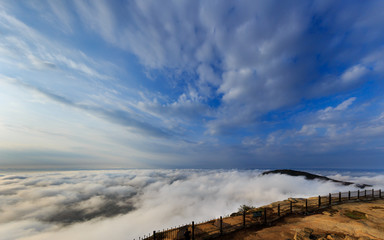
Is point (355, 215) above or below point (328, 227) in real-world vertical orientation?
below

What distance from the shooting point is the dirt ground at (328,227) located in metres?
11.3

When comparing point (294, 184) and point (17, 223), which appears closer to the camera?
point (294, 184)

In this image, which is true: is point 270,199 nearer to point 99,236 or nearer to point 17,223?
point 99,236

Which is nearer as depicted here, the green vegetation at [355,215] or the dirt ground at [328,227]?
the dirt ground at [328,227]

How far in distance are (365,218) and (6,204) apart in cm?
24978

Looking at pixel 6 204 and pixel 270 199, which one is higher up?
pixel 270 199

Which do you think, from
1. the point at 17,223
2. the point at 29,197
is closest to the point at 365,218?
the point at 17,223

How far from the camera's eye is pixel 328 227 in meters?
13.0

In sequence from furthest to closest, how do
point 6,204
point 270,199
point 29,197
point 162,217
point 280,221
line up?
1. point 29,197
2. point 6,204
3. point 162,217
4. point 270,199
5. point 280,221

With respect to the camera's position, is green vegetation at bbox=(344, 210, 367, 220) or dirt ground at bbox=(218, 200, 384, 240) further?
green vegetation at bbox=(344, 210, 367, 220)

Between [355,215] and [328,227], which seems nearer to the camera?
[328,227]

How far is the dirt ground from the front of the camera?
1127 centimetres

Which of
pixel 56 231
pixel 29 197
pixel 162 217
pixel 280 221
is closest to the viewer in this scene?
pixel 280 221

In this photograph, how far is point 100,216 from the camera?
371 feet
